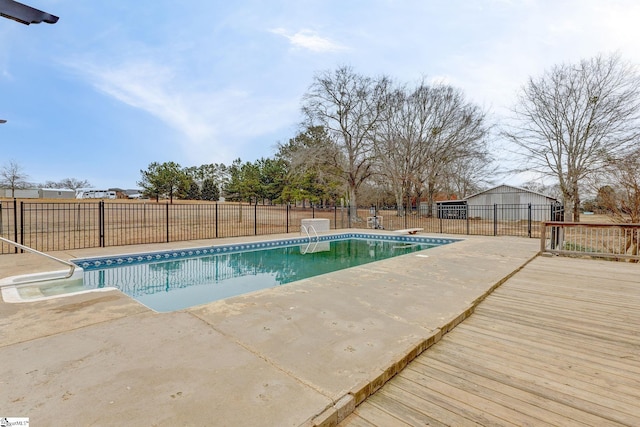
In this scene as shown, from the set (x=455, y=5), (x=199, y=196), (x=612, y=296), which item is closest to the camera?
(x=612, y=296)

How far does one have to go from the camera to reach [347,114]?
662 inches

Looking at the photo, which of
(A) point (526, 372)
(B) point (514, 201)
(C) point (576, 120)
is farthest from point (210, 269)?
(B) point (514, 201)

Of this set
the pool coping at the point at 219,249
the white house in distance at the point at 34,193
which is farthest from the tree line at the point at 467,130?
the white house in distance at the point at 34,193

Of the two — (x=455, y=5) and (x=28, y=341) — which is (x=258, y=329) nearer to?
(x=28, y=341)

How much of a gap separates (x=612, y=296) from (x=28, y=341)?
5907mm

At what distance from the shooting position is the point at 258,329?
247cm

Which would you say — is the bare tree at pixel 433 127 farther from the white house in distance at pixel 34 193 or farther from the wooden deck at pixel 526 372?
the white house in distance at pixel 34 193

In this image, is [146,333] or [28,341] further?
[146,333]

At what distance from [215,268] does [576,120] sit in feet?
64.5

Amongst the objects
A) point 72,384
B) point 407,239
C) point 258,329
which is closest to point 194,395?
point 72,384

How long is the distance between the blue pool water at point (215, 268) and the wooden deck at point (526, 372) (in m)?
3.57

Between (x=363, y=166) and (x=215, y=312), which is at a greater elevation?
(x=363, y=166)

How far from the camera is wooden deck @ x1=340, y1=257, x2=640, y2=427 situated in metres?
1.54

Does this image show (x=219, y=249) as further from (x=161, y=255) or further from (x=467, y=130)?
(x=467, y=130)
